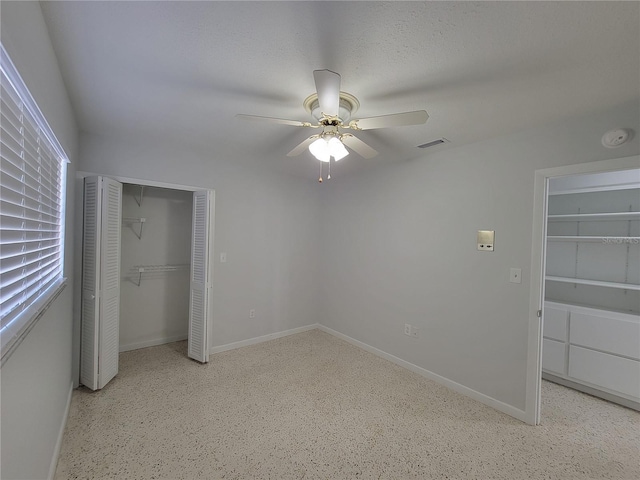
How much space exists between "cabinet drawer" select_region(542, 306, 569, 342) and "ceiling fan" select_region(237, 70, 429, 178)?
2612mm

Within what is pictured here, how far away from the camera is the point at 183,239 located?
3.71m

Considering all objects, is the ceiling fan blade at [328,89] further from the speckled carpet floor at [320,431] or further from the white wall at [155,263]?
the white wall at [155,263]

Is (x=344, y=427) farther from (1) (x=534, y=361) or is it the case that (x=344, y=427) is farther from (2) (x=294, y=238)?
(2) (x=294, y=238)

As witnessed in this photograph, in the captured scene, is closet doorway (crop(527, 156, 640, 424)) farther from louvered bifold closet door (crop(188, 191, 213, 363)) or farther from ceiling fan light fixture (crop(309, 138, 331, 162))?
louvered bifold closet door (crop(188, 191, 213, 363))

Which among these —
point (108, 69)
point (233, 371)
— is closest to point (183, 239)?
point (233, 371)

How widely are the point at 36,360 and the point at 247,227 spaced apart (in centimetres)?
245

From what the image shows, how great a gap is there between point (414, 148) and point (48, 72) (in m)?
2.72

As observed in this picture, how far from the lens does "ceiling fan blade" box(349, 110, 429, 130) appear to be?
1.46 meters

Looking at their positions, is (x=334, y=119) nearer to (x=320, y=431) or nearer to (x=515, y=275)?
(x=515, y=275)

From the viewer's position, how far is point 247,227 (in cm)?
360

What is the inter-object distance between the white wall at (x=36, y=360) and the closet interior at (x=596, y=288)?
159 inches

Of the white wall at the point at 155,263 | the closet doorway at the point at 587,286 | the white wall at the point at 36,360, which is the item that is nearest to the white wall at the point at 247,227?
the white wall at the point at 155,263

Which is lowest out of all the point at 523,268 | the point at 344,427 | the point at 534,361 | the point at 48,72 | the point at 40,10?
the point at 344,427

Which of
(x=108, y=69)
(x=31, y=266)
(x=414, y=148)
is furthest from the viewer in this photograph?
(x=414, y=148)
